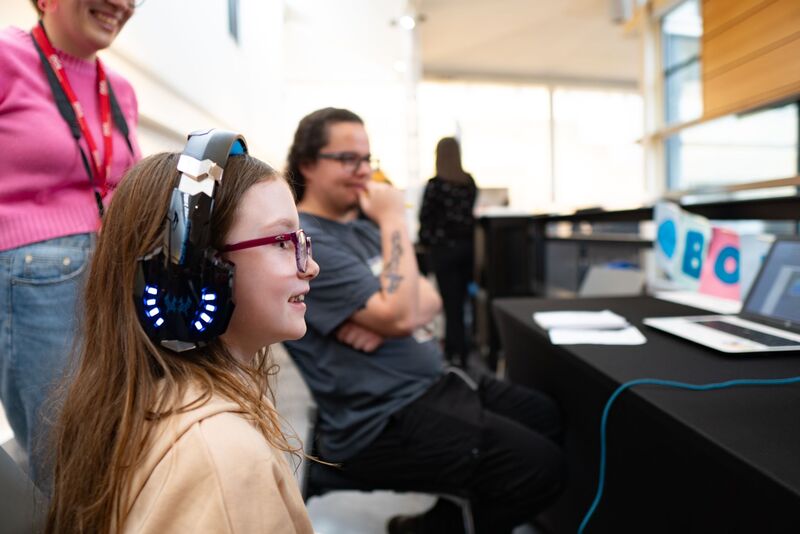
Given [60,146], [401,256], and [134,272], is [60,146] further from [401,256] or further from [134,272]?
[401,256]

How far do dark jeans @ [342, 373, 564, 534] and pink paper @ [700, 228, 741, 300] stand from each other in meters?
0.75

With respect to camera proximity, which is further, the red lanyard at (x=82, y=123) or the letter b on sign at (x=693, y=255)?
the letter b on sign at (x=693, y=255)

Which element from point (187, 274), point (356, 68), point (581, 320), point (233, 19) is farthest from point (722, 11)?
point (356, 68)

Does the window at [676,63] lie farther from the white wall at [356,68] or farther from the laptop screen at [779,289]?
the white wall at [356,68]

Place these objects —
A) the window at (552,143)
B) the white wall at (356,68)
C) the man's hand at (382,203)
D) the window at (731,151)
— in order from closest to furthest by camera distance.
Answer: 1. the man's hand at (382,203)
2. the window at (731,151)
3. the white wall at (356,68)
4. the window at (552,143)

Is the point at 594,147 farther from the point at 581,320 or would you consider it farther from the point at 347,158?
the point at 347,158

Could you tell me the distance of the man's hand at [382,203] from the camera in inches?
49.5

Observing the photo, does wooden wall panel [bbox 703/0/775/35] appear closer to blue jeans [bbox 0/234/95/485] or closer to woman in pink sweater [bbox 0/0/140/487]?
woman in pink sweater [bbox 0/0/140/487]

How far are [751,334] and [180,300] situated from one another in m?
1.02

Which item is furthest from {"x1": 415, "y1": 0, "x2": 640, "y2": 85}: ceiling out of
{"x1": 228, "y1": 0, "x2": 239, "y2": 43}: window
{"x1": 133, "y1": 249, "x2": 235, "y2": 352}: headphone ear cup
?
{"x1": 133, "y1": 249, "x2": 235, "y2": 352}: headphone ear cup

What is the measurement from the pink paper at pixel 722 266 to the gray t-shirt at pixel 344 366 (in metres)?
0.92

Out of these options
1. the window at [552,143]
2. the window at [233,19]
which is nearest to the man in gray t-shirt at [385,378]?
the window at [233,19]

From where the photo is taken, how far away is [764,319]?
1.11 m

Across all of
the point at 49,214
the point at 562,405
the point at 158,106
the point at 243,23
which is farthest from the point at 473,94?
the point at 49,214
